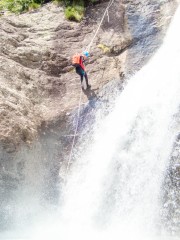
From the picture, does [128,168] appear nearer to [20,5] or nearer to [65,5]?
[65,5]

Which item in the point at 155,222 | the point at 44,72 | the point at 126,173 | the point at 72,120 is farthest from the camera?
the point at 44,72

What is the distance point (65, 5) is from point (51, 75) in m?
4.18

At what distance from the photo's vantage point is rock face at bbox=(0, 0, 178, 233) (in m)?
10.8

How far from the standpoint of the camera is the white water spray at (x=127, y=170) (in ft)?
31.8

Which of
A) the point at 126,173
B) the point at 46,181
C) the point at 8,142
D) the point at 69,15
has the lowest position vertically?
the point at 46,181

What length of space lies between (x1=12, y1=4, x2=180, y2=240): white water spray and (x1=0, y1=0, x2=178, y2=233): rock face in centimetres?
80

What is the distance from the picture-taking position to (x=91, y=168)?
1120 cm

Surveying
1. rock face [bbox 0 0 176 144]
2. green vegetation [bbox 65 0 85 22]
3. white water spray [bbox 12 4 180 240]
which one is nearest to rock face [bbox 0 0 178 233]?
rock face [bbox 0 0 176 144]

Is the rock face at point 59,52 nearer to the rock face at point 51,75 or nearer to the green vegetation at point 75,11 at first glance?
the rock face at point 51,75

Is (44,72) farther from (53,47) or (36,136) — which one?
(36,136)

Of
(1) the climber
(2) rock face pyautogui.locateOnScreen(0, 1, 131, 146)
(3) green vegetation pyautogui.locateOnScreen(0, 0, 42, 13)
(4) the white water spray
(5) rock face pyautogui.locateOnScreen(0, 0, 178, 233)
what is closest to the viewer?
(4) the white water spray

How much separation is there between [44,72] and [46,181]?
13.9 ft

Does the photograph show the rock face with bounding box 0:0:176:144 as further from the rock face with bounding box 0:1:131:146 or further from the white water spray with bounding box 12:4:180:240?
the white water spray with bounding box 12:4:180:240

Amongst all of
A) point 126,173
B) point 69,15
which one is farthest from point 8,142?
point 69,15
